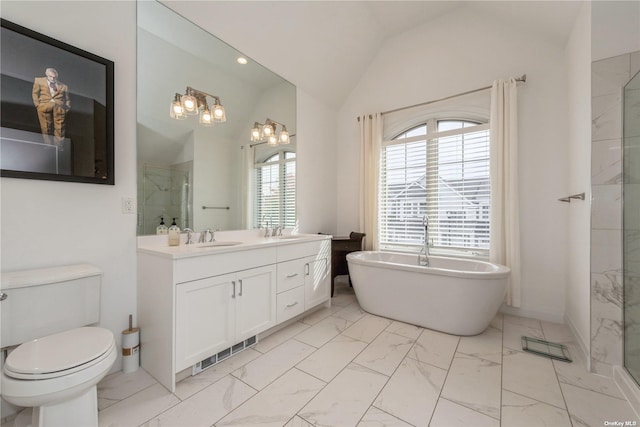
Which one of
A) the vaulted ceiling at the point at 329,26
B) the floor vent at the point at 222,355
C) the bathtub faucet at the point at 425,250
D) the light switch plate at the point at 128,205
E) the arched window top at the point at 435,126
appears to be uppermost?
the vaulted ceiling at the point at 329,26

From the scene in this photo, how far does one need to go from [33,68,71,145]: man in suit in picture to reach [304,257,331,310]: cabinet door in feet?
6.68

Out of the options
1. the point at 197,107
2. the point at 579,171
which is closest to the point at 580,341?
the point at 579,171

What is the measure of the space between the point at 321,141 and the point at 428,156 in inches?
57.0

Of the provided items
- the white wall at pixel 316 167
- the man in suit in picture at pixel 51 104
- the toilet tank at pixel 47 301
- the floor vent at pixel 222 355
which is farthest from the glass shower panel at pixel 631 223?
the man in suit in picture at pixel 51 104

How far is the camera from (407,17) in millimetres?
3178

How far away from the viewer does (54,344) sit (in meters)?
1.25

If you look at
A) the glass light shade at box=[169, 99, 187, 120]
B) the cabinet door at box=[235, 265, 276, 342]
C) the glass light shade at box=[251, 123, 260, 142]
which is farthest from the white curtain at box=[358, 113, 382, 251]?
the glass light shade at box=[169, 99, 187, 120]

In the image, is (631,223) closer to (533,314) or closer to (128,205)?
(533,314)

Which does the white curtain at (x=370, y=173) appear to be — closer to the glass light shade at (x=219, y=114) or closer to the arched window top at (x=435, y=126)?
the arched window top at (x=435, y=126)

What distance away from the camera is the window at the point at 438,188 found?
2.96 metres

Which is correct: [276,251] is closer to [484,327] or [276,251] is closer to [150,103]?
[150,103]

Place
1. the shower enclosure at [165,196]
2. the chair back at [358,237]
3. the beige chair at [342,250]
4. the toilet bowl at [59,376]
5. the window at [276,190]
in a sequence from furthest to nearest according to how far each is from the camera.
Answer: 1. the chair back at [358,237]
2. the beige chair at [342,250]
3. the window at [276,190]
4. the shower enclosure at [165,196]
5. the toilet bowl at [59,376]

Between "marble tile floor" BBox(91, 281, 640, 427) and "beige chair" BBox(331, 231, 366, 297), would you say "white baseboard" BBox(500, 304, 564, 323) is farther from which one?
"beige chair" BBox(331, 231, 366, 297)

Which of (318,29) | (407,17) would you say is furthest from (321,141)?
(407,17)
